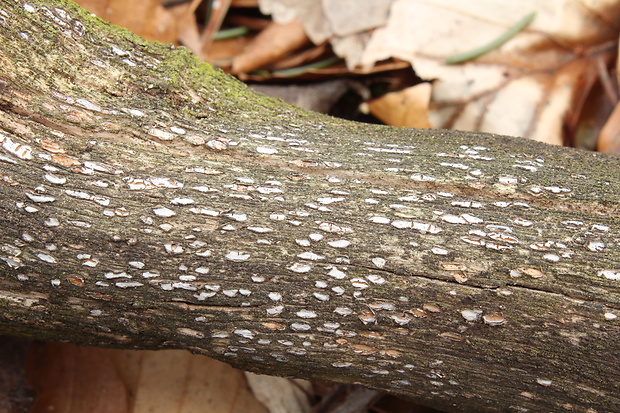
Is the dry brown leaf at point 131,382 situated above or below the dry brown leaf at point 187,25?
below

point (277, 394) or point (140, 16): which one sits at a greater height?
point (140, 16)

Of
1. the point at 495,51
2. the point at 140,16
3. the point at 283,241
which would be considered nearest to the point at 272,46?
the point at 140,16

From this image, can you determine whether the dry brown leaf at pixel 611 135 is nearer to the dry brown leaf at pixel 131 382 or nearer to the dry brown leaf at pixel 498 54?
the dry brown leaf at pixel 498 54

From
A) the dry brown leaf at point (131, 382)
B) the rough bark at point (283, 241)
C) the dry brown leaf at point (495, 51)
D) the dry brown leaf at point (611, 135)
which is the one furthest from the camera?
the dry brown leaf at point (495, 51)

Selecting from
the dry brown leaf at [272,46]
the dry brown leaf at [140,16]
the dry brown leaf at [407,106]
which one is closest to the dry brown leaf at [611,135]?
the dry brown leaf at [407,106]

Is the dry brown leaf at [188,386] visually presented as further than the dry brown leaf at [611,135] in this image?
No

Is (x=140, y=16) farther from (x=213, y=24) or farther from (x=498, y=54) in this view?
(x=498, y=54)

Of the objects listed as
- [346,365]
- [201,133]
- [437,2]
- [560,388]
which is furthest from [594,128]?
[201,133]

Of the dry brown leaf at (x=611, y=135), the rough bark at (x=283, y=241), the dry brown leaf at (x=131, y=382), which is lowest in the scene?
the dry brown leaf at (x=131, y=382)
